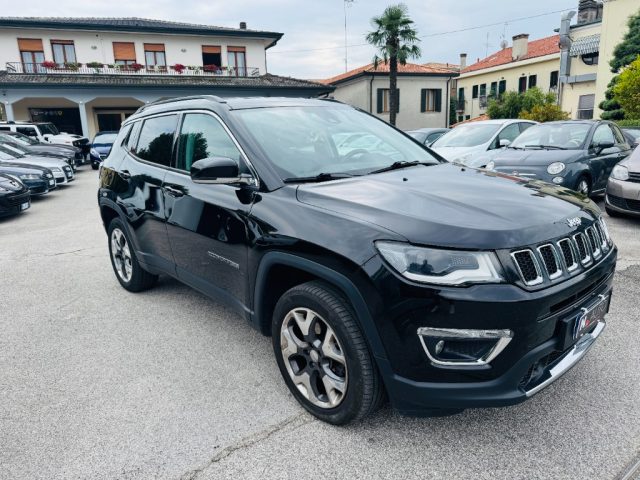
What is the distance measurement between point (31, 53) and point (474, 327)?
3412cm

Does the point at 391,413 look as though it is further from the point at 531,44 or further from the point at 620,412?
the point at 531,44

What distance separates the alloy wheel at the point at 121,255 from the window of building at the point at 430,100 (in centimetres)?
3460

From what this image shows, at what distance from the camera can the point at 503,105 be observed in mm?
32719

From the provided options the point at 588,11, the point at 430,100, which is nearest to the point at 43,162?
the point at 430,100

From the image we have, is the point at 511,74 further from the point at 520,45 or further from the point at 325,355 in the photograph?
the point at 325,355

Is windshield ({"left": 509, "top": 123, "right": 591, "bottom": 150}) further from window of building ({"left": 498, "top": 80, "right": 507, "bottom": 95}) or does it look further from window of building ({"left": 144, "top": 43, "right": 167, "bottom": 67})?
window of building ({"left": 498, "top": 80, "right": 507, "bottom": 95})

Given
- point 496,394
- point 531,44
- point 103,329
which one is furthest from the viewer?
point 531,44

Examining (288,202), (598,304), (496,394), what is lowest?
(496,394)

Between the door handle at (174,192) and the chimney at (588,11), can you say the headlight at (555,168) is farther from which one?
the chimney at (588,11)

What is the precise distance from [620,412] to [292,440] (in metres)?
1.77

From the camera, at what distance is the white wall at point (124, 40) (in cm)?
2794

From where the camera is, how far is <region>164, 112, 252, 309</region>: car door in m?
2.87

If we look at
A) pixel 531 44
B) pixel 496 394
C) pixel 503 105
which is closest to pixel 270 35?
pixel 503 105

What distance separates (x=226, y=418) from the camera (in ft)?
8.61
